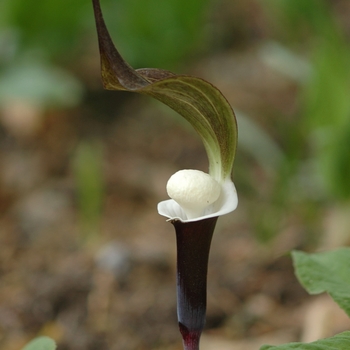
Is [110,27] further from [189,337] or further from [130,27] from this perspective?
[189,337]

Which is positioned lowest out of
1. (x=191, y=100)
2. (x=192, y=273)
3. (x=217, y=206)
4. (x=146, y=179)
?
(x=146, y=179)

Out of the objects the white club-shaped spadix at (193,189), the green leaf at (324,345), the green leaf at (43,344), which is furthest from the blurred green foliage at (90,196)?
the green leaf at (324,345)

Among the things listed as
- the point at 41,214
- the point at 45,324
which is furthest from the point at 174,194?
the point at 41,214

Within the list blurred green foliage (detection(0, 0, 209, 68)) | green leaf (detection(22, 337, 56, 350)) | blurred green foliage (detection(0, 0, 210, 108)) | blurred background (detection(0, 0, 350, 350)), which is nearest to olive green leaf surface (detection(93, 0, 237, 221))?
green leaf (detection(22, 337, 56, 350))

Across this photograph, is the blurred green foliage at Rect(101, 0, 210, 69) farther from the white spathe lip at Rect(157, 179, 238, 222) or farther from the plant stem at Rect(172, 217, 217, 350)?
the plant stem at Rect(172, 217, 217, 350)

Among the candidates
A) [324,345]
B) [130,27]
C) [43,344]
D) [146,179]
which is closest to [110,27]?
[130,27]

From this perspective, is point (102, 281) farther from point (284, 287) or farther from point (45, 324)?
point (284, 287)

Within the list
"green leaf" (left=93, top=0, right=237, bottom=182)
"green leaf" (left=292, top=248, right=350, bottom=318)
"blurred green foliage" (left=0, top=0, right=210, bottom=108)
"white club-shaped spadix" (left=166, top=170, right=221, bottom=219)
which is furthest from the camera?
"blurred green foliage" (left=0, top=0, right=210, bottom=108)
